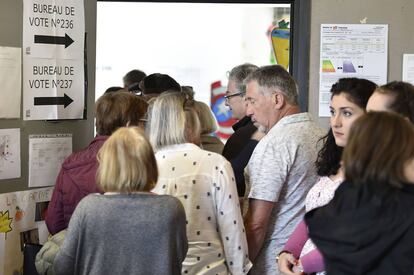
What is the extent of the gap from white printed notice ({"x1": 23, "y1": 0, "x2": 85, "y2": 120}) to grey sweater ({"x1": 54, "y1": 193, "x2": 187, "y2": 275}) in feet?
4.27

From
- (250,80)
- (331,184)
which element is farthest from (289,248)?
(250,80)

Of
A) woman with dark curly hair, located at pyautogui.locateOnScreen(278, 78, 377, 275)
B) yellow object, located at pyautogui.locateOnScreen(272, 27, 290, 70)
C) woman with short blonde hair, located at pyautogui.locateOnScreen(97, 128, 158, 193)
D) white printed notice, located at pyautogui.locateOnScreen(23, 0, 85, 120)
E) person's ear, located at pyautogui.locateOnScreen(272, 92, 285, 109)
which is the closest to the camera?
woman with short blonde hair, located at pyautogui.locateOnScreen(97, 128, 158, 193)

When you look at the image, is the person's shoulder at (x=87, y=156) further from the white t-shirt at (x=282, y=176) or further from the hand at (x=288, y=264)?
the hand at (x=288, y=264)

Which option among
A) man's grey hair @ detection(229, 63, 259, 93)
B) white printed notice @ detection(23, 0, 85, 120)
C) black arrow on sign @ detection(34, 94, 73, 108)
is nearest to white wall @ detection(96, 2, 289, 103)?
man's grey hair @ detection(229, 63, 259, 93)

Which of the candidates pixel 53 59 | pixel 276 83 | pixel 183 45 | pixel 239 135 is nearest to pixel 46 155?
pixel 53 59

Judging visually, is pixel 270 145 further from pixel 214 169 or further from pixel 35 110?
pixel 35 110

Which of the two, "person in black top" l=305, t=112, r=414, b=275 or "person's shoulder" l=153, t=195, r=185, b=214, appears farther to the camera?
"person's shoulder" l=153, t=195, r=185, b=214

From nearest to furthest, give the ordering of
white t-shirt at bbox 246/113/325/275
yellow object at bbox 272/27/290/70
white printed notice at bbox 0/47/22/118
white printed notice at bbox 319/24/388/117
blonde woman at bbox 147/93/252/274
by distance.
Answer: blonde woman at bbox 147/93/252/274 → white t-shirt at bbox 246/113/325/275 → white printed notice at bbox 0/47/22/118 → white printed notice at bbox 319/24/388/117 → yellow object at bbox 272/27/290/70

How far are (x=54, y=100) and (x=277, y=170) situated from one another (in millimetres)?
1430

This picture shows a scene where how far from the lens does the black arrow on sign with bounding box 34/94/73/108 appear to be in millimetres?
3730

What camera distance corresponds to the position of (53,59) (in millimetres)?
3797

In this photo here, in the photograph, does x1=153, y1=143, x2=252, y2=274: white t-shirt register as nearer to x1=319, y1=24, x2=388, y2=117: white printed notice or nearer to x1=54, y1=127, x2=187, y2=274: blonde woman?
x1=54, y1=127, x2=187, y2=274: blonde woman

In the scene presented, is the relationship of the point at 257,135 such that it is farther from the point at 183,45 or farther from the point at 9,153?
the point at 183,45

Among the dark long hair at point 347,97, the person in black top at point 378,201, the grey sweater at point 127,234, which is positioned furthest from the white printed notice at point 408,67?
the person in black top at point 378,201
